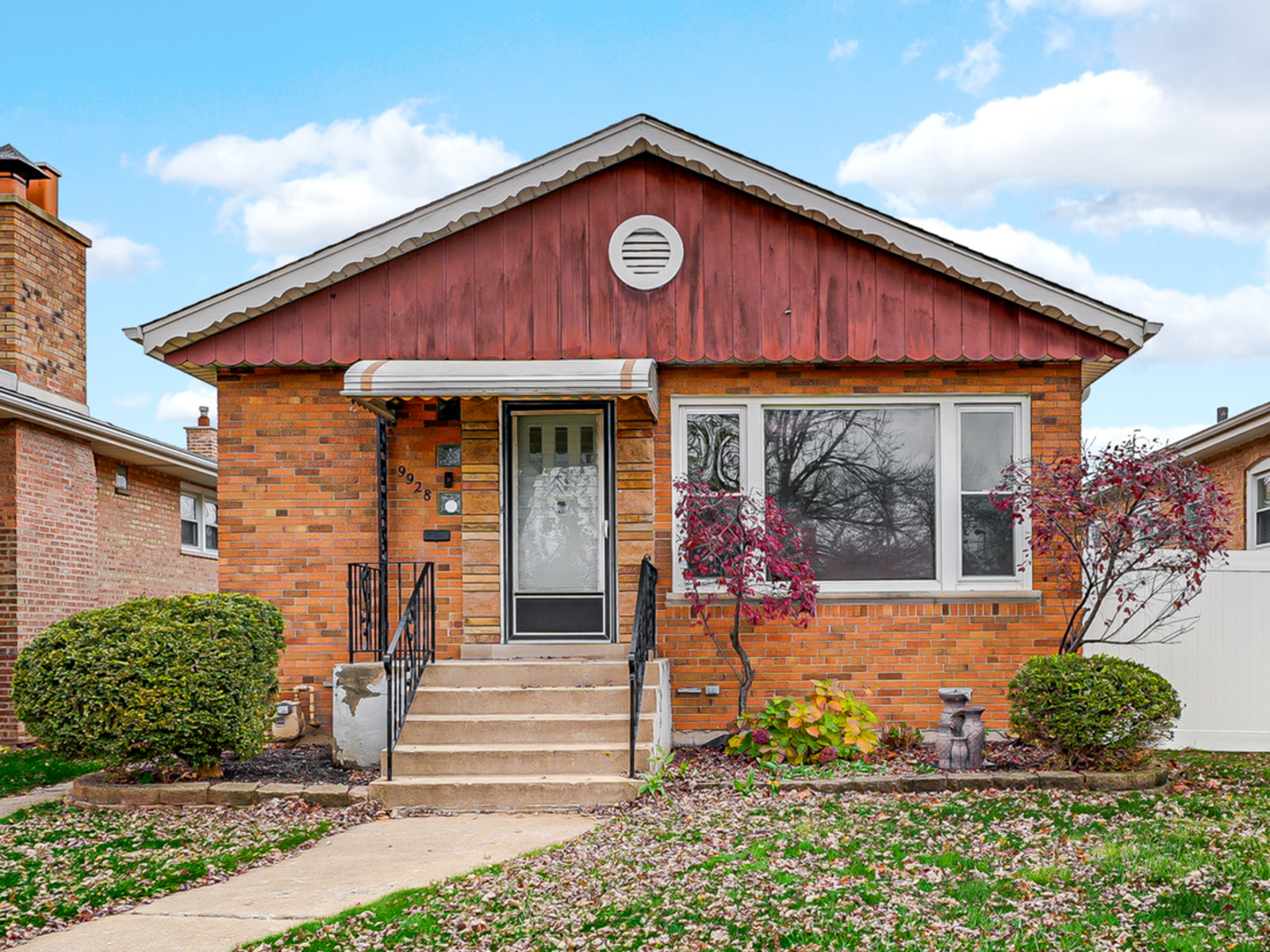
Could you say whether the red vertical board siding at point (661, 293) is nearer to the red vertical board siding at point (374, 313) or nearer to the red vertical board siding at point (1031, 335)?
the red vertical board siding at point (374, 313)

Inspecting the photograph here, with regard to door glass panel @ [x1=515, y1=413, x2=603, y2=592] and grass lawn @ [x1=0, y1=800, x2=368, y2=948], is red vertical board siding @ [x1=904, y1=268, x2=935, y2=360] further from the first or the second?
grass lawn @ [x1=0, y1=800, x2=368, y2=948]

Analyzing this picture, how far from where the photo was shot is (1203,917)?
15.9 feet

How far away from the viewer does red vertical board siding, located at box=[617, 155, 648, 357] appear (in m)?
9.74

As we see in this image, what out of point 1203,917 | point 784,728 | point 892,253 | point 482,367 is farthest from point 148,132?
point 1203,917

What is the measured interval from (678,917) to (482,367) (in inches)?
208

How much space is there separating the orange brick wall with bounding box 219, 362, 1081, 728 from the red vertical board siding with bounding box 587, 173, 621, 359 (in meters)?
0.62

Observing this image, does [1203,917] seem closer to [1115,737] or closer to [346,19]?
[1115,737]

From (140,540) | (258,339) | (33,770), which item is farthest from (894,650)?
(140,540)

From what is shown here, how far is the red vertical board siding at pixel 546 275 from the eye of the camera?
385 inches

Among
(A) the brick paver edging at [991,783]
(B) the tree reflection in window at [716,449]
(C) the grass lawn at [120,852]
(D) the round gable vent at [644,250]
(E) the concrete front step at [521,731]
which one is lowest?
(C) the grass lawn at [120,852]

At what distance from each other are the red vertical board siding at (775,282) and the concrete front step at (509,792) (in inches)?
156

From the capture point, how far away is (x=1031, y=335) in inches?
377

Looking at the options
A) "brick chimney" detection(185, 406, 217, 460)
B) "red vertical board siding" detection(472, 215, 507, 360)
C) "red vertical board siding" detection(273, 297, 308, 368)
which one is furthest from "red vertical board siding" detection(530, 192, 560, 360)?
"brick chimney" detection(185, 406, 217, 460)

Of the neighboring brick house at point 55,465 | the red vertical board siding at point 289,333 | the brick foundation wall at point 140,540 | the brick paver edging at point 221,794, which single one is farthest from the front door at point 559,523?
the brick foundation wall at point 140,540
